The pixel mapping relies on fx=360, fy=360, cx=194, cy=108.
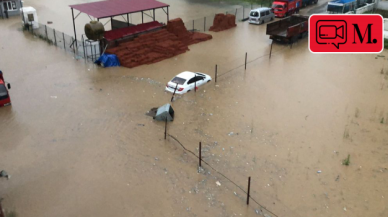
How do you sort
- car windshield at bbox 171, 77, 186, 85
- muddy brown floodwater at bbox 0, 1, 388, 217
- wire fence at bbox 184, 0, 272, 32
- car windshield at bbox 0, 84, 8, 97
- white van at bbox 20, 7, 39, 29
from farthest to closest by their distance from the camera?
wire fence at bbox 184, 0, 272, 32 < white van at bbox 20, 7, 39, 29 < car windshield at bbox 171, 77, 186, 85 < car windshield at bbox 0, 84, 8, 97 < muddy brown floodwater at bbox 0, 1, 388, 217

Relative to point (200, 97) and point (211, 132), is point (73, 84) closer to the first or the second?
point (200, 97)

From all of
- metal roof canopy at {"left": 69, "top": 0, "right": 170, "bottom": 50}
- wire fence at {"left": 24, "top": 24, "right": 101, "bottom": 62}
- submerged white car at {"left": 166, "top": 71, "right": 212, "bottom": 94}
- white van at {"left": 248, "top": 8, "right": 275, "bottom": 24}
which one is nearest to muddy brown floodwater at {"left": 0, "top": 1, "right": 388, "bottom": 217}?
submerged white car at {"left": 166, "top": 71, "right": 212, "bottom": 94}

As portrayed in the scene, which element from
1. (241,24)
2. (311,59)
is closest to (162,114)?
(311,59)

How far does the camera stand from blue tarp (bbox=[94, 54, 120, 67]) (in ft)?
80.7

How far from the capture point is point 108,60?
969 inches

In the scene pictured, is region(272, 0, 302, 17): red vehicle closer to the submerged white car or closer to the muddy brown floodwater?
the muddy brown floodwater

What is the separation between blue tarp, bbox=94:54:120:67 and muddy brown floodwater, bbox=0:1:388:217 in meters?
0.68

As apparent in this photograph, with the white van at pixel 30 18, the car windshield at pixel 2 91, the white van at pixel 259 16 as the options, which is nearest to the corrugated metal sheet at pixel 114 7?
the white van at pixel 30 18

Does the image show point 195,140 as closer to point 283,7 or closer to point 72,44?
point 72,44

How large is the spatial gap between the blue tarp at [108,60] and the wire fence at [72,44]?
119 cm

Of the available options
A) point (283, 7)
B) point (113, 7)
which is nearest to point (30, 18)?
point (113, 7)

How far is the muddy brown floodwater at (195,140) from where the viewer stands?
12680 millimetres

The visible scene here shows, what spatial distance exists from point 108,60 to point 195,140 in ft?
37.0

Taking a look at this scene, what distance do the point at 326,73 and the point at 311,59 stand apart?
124 inches
